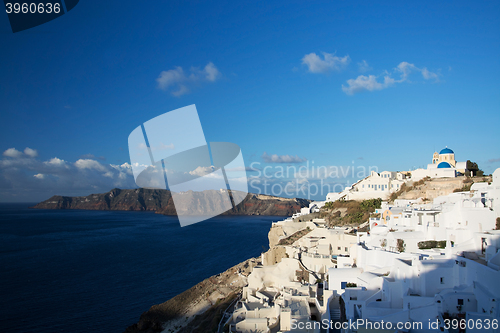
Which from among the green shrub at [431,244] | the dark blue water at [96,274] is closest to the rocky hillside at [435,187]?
the green shrub at [431,244]

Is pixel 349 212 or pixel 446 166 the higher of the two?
pixel 446 166

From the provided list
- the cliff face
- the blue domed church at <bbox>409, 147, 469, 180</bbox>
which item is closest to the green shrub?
the blue domed church at <bbox>409, 147, 469, 180</bbox>

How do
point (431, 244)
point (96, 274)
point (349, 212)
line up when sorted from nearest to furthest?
point (431, 244) → point (349, 212) → point (96, 274)

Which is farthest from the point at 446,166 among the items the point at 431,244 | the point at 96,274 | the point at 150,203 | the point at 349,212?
the point at 150,203

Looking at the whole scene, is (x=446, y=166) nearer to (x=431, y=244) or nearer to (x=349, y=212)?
(x=349, y=212)

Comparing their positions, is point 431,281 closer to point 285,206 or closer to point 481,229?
point 481,229

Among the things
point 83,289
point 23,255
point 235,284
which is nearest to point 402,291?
point 235,284

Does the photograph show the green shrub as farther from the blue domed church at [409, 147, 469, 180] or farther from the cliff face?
the cliff face

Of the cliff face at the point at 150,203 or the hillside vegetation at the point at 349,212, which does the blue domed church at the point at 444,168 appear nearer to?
the hillside vegetation at the point at 349,212
